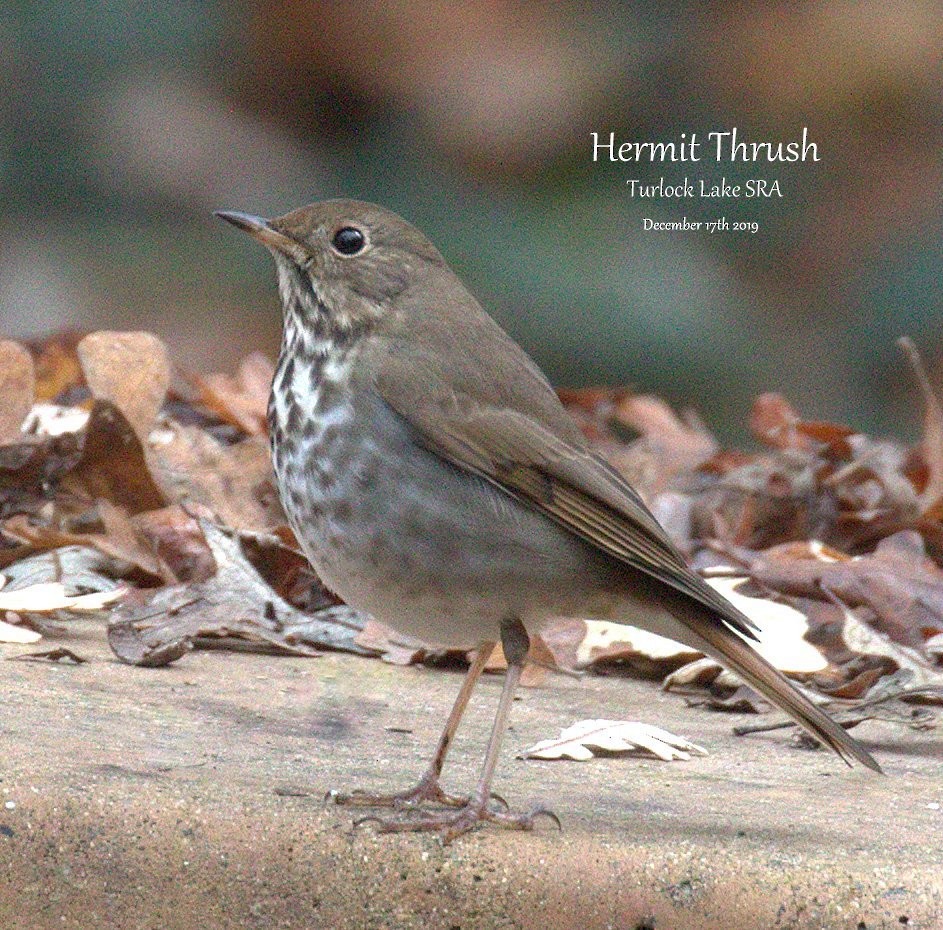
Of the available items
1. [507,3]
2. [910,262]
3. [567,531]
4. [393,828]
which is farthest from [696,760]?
[507,3]

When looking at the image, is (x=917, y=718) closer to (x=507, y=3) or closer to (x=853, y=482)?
(x=853, y=482)

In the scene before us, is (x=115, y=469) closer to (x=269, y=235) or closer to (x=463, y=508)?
A: (x=269, y=235)

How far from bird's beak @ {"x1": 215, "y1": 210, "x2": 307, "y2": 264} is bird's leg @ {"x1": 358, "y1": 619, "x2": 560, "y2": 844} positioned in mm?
782

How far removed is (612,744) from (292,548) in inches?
41.7

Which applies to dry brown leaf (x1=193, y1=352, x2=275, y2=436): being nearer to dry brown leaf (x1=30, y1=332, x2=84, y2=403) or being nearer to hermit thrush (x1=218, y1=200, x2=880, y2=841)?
dry brown leaf (x1=30, y1=332, x2=84, y2=403)

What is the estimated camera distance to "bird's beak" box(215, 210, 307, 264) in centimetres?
325

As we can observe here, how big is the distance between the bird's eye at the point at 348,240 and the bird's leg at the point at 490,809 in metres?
0.75

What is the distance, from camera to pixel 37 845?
2.33 metres

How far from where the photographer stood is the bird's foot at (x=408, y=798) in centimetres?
257

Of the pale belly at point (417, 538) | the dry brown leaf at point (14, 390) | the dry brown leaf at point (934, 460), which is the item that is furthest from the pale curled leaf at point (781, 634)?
the dry brown leaf at point (14, 390)

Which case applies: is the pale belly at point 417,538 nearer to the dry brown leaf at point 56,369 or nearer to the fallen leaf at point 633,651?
the fallen leaf at point 633,651

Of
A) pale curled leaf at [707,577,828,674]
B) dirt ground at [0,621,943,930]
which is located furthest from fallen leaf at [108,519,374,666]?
pale curled leaf at [707,577,828,674]

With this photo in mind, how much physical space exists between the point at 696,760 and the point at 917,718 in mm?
516

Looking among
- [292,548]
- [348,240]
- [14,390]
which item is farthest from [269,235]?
[14,390]
